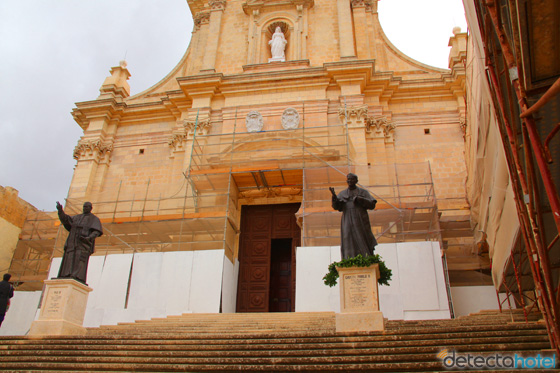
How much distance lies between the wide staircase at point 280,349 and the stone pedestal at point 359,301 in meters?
0.45

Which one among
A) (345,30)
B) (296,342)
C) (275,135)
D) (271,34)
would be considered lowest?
(296,342)

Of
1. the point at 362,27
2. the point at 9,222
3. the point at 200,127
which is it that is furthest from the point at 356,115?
the point at 9,222

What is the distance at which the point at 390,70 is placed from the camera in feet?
60.7

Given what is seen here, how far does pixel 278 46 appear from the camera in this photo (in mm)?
19328

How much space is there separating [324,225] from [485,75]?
27.1 feet

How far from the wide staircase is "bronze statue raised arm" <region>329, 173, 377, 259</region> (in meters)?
1.44

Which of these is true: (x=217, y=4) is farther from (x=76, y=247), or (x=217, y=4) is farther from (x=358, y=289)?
(x=358, y=289)

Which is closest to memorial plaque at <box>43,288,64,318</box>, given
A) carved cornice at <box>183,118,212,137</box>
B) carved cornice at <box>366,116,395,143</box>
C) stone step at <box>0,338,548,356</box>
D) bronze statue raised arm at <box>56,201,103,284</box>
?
bronze statue raised arm at <box>56,201,103,284</box>

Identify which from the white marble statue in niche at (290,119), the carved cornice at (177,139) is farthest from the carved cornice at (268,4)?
the carved cornice at (177,139)

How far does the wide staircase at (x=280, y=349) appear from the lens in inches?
226

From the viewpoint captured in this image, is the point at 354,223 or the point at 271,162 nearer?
the point at 354,223

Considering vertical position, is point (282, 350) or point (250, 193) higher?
point (250, 193)

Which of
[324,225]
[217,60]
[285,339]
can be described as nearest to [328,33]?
[217,60]

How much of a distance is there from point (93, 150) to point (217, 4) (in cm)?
863
